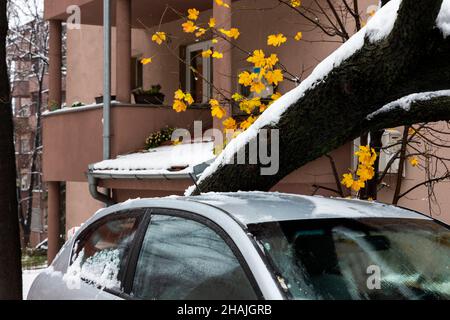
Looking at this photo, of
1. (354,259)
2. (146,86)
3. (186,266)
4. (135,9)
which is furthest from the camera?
(146,86)

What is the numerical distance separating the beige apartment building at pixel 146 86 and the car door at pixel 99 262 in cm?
462

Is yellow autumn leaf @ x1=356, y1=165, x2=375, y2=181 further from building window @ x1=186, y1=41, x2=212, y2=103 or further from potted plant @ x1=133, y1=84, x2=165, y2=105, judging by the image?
building window @ x1=186, y1=41, x2=212, y2=103

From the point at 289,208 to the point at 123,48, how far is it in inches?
366

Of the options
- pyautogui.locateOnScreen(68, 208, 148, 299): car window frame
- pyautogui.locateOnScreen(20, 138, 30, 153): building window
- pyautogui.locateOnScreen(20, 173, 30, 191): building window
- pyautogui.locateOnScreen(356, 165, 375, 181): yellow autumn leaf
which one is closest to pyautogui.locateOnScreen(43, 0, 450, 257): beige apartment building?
pyautogui.locateOnScreen(356, 165, 375, 181): yellow autumn leaf

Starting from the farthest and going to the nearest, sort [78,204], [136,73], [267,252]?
[78,204] → [136,73] → [267,252]

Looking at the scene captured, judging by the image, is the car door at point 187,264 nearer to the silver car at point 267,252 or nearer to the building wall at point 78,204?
the silver car at point 267,252

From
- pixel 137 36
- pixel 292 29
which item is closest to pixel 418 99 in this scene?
pixel 292 29

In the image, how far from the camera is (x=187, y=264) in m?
3.21

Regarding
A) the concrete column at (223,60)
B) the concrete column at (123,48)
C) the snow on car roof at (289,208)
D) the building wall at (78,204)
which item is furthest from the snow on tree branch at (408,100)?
the building wall at (78,204)

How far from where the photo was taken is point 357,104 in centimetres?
460

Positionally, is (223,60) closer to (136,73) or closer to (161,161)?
(161,161)

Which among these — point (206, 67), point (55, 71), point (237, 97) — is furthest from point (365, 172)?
point (55, 71)

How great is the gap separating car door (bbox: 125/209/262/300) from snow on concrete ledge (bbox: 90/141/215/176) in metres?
5.61

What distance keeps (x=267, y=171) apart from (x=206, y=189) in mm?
615
